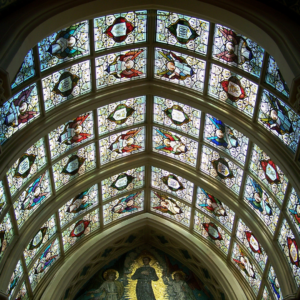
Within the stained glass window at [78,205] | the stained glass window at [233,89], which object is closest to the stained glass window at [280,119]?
the stained glass window at [233,89]

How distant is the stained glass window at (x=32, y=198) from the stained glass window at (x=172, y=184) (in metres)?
5.07

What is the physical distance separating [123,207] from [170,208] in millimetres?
2260

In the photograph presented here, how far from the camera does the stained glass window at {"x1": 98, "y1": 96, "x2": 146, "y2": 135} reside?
52.8ft

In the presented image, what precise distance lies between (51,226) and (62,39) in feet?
27.2

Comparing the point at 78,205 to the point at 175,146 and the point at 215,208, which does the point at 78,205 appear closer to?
the point at 175,146

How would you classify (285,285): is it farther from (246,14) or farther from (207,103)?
(246,14)

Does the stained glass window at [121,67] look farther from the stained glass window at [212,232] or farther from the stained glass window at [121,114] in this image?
the stained glass window at [212,232]

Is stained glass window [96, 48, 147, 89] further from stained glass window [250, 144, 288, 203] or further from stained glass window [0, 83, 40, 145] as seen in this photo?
stained glass window [250, 144, 288, 203]

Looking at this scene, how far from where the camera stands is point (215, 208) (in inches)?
731

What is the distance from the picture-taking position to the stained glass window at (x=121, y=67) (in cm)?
1448

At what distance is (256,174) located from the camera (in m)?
15.5

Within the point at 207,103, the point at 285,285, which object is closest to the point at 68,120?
the point at 207,103

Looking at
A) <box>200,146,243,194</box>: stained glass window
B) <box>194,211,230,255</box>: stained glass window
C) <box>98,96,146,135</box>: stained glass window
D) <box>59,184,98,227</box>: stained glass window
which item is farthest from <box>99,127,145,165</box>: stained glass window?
<box>194,211,230,255</box>: stained glass window

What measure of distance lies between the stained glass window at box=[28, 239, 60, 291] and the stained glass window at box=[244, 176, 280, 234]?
8.46 m
